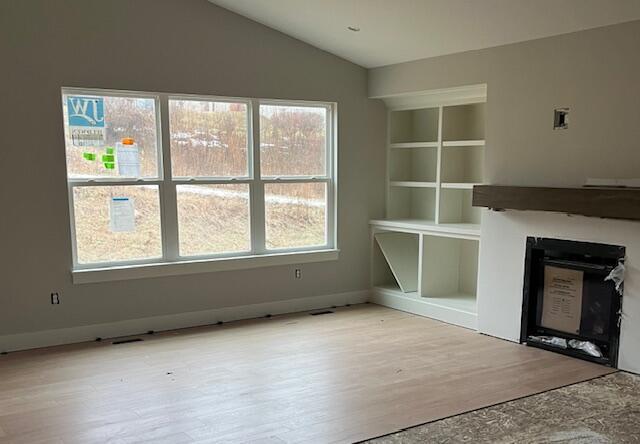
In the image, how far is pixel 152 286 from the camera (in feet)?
16.4

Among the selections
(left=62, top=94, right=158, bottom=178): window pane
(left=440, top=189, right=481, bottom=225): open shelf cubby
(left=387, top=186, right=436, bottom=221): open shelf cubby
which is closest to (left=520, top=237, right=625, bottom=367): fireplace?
(left=440, top=189, right=481, bottom=225): open shelf cubby

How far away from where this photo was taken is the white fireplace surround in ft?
12.9

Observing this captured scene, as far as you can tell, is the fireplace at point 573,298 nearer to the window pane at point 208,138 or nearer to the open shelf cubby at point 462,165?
the open shelf cubby at point 462,165

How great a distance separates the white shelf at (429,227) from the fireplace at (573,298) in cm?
70

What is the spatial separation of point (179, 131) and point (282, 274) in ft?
5.68

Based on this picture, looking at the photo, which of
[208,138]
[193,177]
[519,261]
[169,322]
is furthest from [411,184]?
[169,322]

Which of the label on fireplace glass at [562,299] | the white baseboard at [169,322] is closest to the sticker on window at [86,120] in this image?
the white baseboard at [169,322]

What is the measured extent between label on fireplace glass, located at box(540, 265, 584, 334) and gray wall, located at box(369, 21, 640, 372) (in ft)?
0.72

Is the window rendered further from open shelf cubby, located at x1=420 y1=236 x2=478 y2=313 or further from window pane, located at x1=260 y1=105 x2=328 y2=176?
open shelf cubby, located at x1=420 y1=236 x2=478 y2=313

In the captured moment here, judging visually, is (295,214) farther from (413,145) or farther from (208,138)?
(413,145)

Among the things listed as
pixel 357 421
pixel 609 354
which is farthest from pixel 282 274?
pixel 609 354

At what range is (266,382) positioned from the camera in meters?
3.76

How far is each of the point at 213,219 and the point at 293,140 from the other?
1172 millimetres

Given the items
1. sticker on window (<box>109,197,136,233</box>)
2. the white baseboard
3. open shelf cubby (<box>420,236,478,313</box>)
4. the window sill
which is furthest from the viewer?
open shelf cubby (<box>420,236,478,313</box>)
